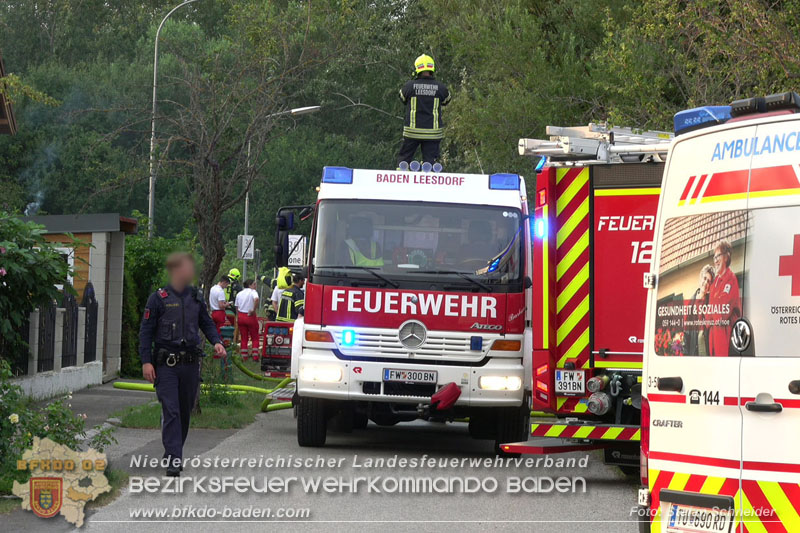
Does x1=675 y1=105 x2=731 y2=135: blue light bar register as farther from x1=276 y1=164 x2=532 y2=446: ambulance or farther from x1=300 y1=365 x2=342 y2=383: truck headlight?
x1=300 y1=365 x2=342 y2=383: truck headlight

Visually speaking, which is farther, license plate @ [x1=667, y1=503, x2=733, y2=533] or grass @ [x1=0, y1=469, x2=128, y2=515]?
Answer: grass @ [x1=0, y1=469, x2=128, y2=515]

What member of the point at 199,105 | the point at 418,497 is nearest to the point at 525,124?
the point at 199,105

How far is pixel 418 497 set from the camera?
10375 millimetres

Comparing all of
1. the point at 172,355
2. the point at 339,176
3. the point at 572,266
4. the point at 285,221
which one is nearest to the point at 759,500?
the point at 572,266

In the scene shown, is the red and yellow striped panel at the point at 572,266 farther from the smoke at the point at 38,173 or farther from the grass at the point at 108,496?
the smoke at the point at 38,173

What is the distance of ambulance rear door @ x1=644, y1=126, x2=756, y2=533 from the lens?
6117mm

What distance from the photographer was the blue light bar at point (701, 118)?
6570 mm

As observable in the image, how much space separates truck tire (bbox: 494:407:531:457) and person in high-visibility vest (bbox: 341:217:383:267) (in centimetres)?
205

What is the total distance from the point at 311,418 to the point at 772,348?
310 inches

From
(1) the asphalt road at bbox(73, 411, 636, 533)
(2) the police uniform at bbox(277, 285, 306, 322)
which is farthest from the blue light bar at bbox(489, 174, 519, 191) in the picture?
(2) the police uniform at bbox(277, 285, 306, 322)

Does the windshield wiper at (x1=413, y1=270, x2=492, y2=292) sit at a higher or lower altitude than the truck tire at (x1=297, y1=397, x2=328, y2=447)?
higher

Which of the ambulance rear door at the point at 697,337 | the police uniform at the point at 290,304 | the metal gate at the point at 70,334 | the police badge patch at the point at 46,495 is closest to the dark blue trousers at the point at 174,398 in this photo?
the police badge patch at the point at 46,495

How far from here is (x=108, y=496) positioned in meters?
9.65

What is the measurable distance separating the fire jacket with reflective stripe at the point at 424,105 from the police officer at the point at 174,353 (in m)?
6.06
